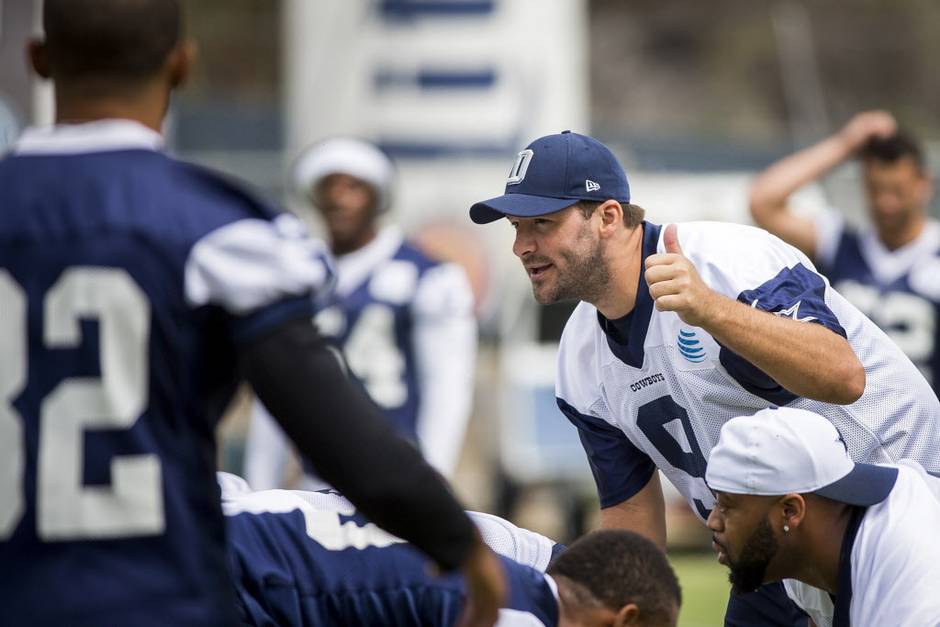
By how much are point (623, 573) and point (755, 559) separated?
43 centimetres

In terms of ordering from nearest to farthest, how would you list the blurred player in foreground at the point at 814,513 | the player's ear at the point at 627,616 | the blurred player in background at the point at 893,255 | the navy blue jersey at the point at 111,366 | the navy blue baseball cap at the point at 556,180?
1. the navy blue jersey at the point at 111,366
2. the player's ear at the point at 627,616
3. the blurred player in foreground at the point at 814,513
4. the navy blue baseball cap at the point at 556,180
5. the blurred player in background at the point at 893,255

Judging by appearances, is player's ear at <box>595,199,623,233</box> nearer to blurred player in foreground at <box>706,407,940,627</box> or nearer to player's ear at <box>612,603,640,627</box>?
blurred player in foreground at <box>706,407,940,627</box>

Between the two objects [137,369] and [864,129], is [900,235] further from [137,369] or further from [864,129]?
[137,369]

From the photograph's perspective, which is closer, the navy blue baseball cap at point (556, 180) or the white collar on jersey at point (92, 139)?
the white collar on jersey at point (92, 139)

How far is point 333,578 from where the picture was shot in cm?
334

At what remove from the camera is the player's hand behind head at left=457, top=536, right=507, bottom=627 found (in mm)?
2420

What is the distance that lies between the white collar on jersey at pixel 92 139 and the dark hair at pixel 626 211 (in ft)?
5.60

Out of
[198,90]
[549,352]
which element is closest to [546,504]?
[549,352]

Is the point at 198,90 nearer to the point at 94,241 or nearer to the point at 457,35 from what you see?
the point at 457,35

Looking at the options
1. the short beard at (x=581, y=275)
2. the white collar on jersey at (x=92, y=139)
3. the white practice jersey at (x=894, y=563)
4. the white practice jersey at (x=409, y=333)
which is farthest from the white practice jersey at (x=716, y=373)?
the white practice jersey at (x=409, y=333)

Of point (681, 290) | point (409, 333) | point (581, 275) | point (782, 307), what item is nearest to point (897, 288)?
point (409, 333)

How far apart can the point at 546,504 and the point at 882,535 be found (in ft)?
26.2

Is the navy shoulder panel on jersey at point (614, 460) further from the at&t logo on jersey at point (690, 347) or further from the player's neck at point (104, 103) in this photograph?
the player's neck at point (104, 103)

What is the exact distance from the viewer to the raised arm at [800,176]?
6.34m
